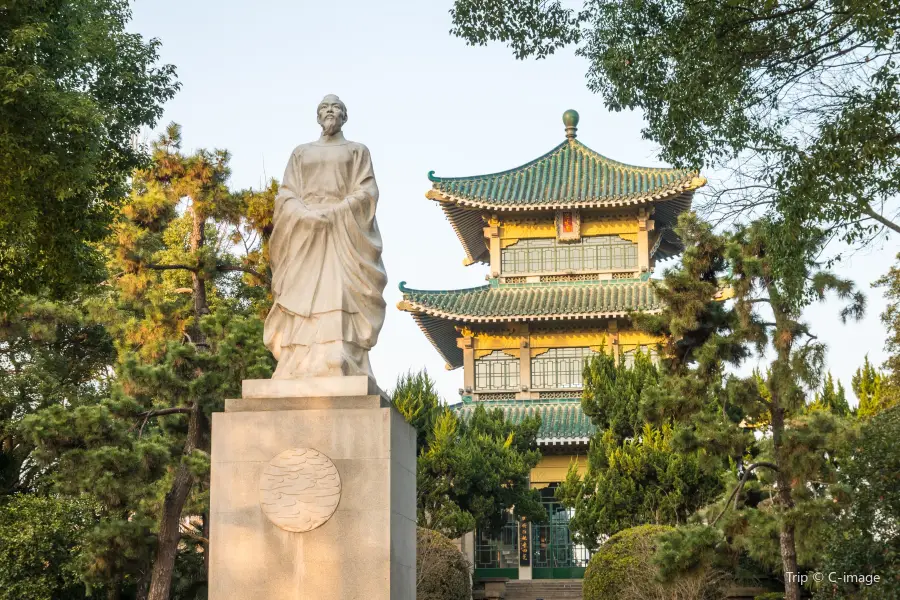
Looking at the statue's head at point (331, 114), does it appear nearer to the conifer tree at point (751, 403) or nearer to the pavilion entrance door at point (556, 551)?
the conifer tree at point (751, 403)

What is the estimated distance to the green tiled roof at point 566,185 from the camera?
1166 inches

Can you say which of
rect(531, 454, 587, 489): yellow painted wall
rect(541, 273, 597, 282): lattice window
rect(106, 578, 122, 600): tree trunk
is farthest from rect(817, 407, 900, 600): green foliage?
rect(541, 273, 597, 282): lattice window

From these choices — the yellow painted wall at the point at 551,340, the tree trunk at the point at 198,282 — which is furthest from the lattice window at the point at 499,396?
the tree trunk at the point at 198,282

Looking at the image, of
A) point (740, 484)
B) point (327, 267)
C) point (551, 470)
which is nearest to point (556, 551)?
point (551, 470)

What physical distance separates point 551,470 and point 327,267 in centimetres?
2038

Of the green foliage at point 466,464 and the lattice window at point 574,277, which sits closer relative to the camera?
the green foliage at point 466,464

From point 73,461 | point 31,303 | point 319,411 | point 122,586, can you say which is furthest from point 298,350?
point 31,303

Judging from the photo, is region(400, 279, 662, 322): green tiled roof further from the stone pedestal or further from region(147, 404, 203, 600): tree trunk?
the stone pedestal

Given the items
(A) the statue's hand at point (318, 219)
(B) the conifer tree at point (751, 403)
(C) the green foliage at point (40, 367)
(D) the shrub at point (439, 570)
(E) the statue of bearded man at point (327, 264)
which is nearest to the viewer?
(E) the statue of bearded man at point (327, 264)

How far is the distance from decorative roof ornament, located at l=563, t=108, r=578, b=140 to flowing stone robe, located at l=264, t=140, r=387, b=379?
84.7 feet

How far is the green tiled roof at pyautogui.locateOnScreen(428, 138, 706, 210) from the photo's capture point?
29625mm

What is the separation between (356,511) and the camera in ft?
25.0

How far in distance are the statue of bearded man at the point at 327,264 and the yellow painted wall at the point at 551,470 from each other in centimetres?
1998

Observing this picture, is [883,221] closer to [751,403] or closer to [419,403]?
[751,403]
